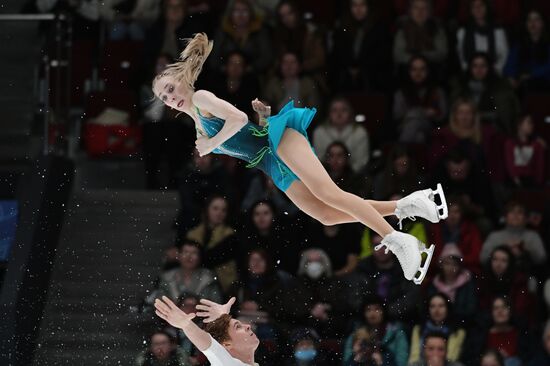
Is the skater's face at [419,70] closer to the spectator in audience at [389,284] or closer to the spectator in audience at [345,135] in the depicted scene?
the spectator in audience at [345,135]

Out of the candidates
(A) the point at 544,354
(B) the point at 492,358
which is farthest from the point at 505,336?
(B) the point at 492,358

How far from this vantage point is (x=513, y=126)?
1299 centimetres

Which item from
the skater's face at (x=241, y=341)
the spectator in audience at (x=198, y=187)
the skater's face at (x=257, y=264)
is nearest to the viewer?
the skater's face at (x=241, y=341)

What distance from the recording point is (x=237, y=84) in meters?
12.7

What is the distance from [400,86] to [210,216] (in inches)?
89.4

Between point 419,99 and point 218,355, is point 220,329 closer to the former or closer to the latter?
point 218,355

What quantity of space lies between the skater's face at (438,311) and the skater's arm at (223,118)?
305cm

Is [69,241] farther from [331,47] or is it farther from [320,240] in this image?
[331,47]

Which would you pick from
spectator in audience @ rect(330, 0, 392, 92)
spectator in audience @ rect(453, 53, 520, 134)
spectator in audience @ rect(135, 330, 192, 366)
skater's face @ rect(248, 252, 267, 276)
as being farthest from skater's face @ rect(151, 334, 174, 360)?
spectator in audience @ rect(453, 53, 520, 134)

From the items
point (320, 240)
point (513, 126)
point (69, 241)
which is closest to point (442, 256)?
point (320, 240)

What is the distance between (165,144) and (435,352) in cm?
302

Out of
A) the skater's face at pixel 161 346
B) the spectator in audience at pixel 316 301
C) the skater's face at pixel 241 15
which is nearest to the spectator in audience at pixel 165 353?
the skater's face at pixel 161 346

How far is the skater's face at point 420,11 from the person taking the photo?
13242 mm

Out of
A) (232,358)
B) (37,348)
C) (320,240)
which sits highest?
(232,358)
